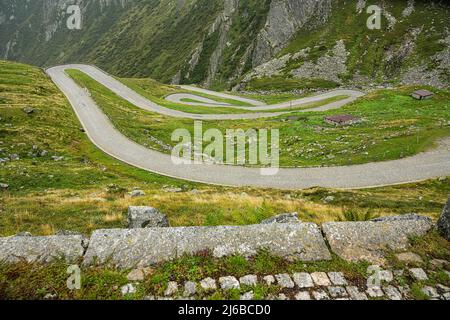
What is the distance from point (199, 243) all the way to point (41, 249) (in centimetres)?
429

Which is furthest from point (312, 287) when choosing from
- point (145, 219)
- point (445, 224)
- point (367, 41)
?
point (367, 41)

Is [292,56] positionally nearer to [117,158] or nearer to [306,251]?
[117,158]

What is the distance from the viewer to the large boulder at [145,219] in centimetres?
1313

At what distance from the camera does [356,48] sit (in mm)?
113188

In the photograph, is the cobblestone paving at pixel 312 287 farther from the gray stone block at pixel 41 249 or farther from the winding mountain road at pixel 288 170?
the winding mountain road at pixel 288 170

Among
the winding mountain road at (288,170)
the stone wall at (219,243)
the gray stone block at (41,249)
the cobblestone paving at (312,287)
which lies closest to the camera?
the cobblestone paving at (312,287)

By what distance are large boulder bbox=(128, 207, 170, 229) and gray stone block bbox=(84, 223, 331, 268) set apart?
132 inches

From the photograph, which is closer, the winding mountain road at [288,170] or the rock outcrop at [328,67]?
the winding mountain road at [288,170]

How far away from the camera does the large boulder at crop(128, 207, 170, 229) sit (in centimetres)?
1313

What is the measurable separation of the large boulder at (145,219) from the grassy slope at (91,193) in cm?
108

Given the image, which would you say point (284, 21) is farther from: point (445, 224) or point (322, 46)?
point (445, 224)

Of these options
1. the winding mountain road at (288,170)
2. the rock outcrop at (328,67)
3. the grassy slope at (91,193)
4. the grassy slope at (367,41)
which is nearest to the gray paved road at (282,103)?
the grassy slope at (367,41)

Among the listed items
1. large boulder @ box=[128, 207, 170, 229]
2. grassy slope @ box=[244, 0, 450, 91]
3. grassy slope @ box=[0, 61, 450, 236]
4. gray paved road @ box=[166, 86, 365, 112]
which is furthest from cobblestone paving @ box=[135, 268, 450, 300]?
grassy slope @ box=[244, 0, 450, 91]

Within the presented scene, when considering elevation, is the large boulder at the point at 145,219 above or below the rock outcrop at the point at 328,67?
below
